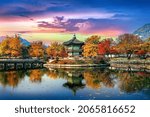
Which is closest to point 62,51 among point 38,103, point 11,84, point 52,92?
point 11,84

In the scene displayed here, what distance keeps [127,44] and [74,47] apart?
9.87 m

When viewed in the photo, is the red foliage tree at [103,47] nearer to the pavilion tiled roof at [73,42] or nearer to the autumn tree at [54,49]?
the pavilion tiled roof at [73,42]

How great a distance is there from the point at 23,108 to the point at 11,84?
45.1ft

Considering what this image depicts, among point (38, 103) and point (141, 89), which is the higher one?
point (38, 103)

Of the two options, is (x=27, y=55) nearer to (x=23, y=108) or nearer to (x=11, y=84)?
(x=11, y=84)

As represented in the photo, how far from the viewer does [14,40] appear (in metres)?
55.1

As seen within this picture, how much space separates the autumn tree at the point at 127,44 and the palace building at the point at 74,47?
7.56m

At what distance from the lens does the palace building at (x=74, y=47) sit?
5428cm

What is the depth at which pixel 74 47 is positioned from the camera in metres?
54.8

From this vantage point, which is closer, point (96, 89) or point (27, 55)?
point (96, 89)

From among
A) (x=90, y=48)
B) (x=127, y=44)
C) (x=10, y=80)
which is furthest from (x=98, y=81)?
(x=127, y=44)

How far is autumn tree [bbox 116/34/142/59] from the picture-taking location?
56.8m

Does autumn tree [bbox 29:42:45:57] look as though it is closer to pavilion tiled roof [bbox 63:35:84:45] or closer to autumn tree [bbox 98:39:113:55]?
pavilion tiled roof [bbox 63:35:84:45]

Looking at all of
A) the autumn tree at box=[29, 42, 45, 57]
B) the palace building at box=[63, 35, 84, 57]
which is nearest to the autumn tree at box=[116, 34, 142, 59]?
the palace building at box=[63, 35, 84, 57]
